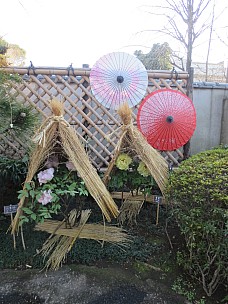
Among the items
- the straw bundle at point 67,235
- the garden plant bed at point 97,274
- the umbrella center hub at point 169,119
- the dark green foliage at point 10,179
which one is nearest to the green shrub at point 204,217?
the garden plant bed at point 97,274

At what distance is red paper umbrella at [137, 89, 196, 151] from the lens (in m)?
2.84

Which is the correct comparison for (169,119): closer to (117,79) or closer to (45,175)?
(117,79)

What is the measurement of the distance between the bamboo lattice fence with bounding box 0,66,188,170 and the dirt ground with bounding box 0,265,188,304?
1.70 metres

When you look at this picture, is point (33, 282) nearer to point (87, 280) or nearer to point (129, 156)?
point (87, 280)

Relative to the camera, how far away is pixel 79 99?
3.52 m

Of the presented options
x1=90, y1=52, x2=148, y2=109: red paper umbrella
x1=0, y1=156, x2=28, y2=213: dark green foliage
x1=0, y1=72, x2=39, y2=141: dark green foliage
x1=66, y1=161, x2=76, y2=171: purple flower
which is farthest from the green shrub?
x1=90, y1=52, x2=148, y2=109: red paper umbrella

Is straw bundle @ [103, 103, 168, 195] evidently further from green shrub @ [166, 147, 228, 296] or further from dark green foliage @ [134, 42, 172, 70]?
dark green foliage @ [134, 42, 172, 70]

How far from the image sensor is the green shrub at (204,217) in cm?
146

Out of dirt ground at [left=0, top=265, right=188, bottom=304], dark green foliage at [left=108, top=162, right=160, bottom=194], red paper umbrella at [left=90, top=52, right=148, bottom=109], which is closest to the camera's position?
dirt ground at [left=0, top=265, right=188, bottom=304]

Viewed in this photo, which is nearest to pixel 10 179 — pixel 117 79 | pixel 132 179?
pixel 132 179

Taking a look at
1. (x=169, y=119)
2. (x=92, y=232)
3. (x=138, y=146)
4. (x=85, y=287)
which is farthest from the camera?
(x=169, y=119)

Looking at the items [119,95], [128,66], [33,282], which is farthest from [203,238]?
[128,66]

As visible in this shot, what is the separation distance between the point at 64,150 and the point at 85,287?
98 cm

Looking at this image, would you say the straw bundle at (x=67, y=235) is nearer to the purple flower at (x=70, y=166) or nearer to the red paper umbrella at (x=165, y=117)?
the purple flower at (x=70, y=166)
